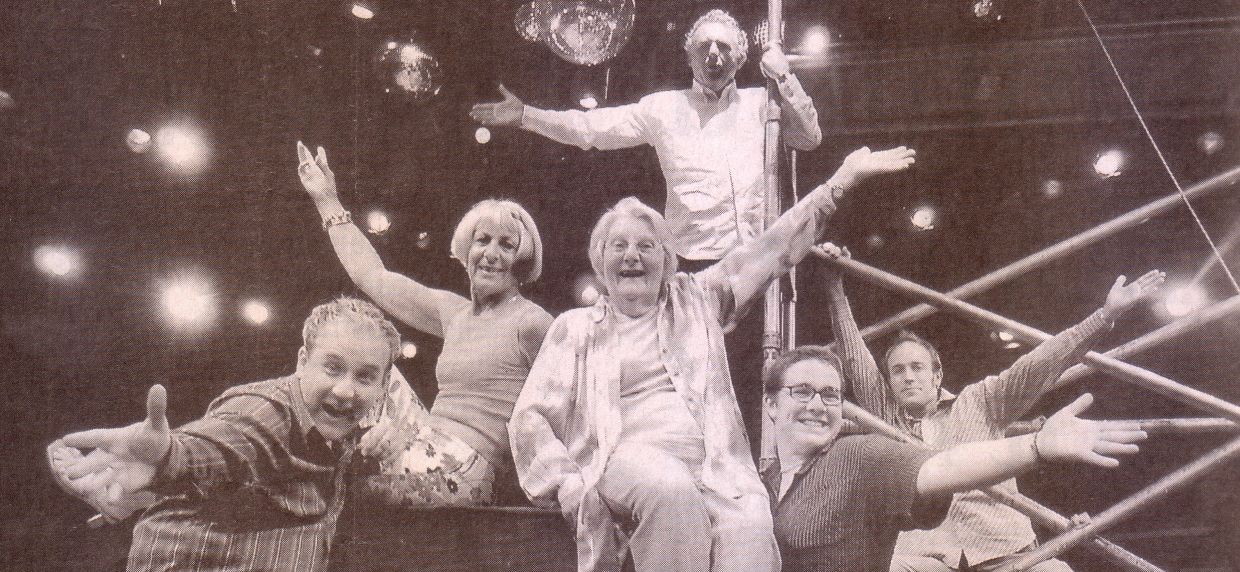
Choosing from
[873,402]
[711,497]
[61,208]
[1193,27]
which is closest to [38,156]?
[61,208]

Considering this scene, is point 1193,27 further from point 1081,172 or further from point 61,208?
point 61,208

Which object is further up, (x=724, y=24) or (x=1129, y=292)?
(x=724, y=24)

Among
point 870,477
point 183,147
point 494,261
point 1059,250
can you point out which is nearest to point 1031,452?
point 870,477

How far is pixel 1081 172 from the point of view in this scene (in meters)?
3.23

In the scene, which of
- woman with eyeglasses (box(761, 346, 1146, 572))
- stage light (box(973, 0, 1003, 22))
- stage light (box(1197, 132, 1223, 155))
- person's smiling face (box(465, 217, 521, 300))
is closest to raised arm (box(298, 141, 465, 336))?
person's smiling face (box(465, 217, 521, 300))

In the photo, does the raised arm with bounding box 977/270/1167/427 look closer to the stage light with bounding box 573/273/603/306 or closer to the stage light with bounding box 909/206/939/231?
the stage light with bounding box 909/206/939/231

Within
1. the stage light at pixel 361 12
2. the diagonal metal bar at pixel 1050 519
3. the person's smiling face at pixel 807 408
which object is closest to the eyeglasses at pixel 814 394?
the person's smiling face at pixel 807 408

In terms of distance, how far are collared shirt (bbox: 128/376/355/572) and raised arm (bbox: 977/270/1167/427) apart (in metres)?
1.79

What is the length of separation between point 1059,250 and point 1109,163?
13.4 inches

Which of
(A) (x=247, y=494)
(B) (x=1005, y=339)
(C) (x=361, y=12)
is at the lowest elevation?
(A) (x=247, y=494)

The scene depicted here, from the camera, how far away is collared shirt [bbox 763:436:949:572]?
2.54 meters

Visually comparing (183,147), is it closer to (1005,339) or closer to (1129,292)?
(1005,339)

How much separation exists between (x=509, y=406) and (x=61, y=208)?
1.73 meters

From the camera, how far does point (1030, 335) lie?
297 centimetres
